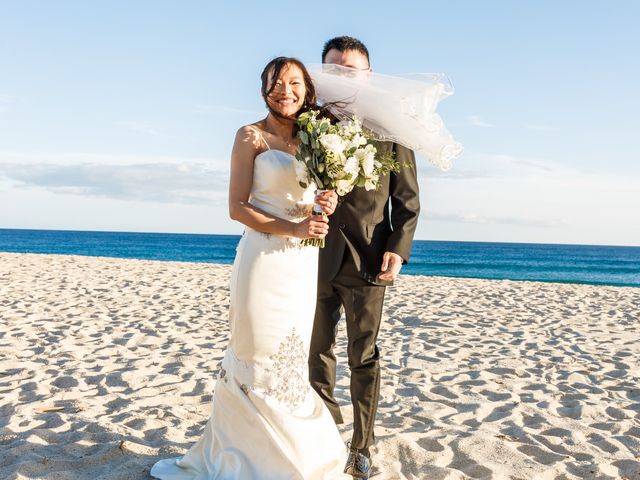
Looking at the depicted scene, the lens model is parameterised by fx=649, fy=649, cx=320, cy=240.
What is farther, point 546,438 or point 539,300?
point 539,300

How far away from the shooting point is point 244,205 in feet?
10.1

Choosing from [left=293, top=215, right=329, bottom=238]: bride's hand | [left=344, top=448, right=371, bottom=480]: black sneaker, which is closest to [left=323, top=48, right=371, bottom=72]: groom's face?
[left=293, top=215, right=329, bottom=238]: bride's hand

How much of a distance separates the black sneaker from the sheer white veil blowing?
5.23ft

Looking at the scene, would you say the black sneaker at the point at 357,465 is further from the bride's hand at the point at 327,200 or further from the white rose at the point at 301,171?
the white rose at the point at 301,171

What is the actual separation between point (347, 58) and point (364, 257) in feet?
3.53

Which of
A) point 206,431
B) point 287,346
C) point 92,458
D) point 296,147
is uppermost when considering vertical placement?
point 296,147

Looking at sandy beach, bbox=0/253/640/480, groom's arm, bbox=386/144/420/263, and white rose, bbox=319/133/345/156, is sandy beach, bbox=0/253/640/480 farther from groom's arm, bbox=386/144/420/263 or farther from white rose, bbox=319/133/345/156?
white rose, bbox=319/133/345/156

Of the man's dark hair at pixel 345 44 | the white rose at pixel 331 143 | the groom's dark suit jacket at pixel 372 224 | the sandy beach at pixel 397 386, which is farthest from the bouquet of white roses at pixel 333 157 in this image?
the sandy beach at pixel 397 386

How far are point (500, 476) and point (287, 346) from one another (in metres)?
1.33

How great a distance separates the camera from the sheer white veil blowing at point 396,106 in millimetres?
3330

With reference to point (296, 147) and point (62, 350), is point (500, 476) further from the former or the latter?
point (62, 350)

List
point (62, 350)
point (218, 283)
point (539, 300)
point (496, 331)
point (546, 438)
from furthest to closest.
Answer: point (218, 283) < point (539, 300) < point (496, 331) < point (62, 350) < point (546, 438)

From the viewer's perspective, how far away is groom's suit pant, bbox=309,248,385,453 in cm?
346

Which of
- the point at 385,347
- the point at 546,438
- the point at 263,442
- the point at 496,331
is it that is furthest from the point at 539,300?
the point at 263,442
